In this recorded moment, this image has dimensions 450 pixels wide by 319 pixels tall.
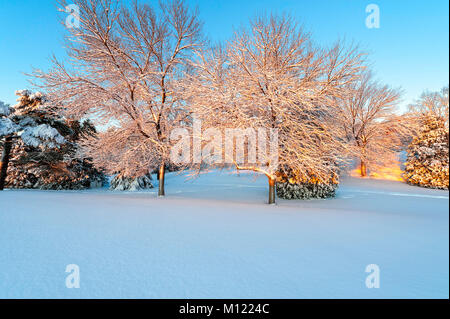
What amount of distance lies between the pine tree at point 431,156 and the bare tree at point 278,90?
1244cm

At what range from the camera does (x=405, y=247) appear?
315cm

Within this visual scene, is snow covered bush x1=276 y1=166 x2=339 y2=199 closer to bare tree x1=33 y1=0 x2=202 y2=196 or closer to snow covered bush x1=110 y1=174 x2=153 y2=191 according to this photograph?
bare tree x1=33 y1=0 x2=202 y2=196

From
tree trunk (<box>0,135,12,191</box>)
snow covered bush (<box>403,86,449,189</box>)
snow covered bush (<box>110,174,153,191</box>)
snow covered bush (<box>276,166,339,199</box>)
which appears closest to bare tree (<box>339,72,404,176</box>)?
snow covered bush (<box>403,86,449,189</box>)

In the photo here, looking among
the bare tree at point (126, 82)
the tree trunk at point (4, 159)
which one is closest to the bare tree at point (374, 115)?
the bare tree at point (126, 82)

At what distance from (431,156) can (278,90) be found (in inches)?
618

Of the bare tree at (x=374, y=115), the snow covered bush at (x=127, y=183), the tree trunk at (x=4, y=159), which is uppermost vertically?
the bare tree at (x=374, y=115)

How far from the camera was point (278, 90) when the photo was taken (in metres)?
6.70

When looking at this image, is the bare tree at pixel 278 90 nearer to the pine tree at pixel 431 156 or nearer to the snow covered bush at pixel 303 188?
the snow covered bush at pixel 303 188

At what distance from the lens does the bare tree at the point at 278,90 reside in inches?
265

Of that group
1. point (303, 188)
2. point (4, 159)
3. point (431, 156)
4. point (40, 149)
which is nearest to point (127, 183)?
point (40, 149)
